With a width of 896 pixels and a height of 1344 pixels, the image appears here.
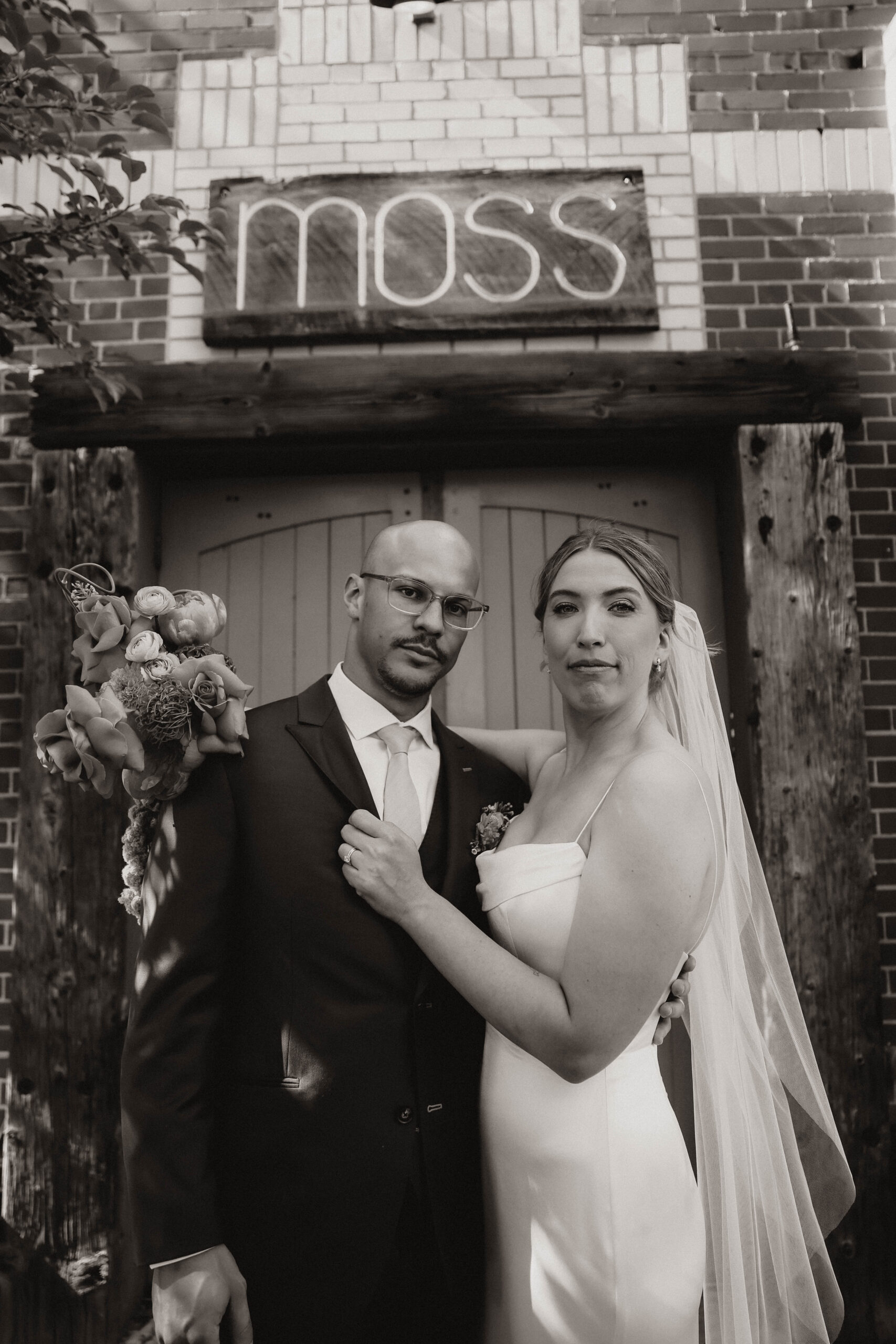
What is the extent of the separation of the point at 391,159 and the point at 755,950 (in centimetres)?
327

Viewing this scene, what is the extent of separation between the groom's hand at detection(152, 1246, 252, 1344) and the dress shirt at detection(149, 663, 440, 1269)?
0.97 meters

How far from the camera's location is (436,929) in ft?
6.79

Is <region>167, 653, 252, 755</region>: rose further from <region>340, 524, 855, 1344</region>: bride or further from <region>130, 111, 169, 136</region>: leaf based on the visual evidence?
<region>130, 111, 169, 136</region>: leaf

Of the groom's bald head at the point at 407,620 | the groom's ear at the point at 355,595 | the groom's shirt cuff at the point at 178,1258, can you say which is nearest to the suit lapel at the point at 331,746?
Result: the groom's bald head at the point at 407,620

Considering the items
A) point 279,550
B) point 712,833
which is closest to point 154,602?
point 712,833

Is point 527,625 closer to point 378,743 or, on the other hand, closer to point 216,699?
point 378,743

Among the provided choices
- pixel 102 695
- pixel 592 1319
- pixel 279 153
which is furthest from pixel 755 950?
pixel 279 153

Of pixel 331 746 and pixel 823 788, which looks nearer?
pixel 331 746

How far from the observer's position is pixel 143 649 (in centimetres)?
208

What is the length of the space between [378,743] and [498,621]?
161 cm

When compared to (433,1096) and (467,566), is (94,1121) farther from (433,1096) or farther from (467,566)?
(467,566)

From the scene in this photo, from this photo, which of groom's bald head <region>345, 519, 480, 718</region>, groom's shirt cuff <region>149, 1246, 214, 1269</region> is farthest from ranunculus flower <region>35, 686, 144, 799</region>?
groom's shirt cuff <region>149, 1246, 214, 1269</region>

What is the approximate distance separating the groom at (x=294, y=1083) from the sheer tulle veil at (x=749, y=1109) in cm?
54

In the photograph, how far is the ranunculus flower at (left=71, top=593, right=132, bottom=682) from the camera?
213 cm
